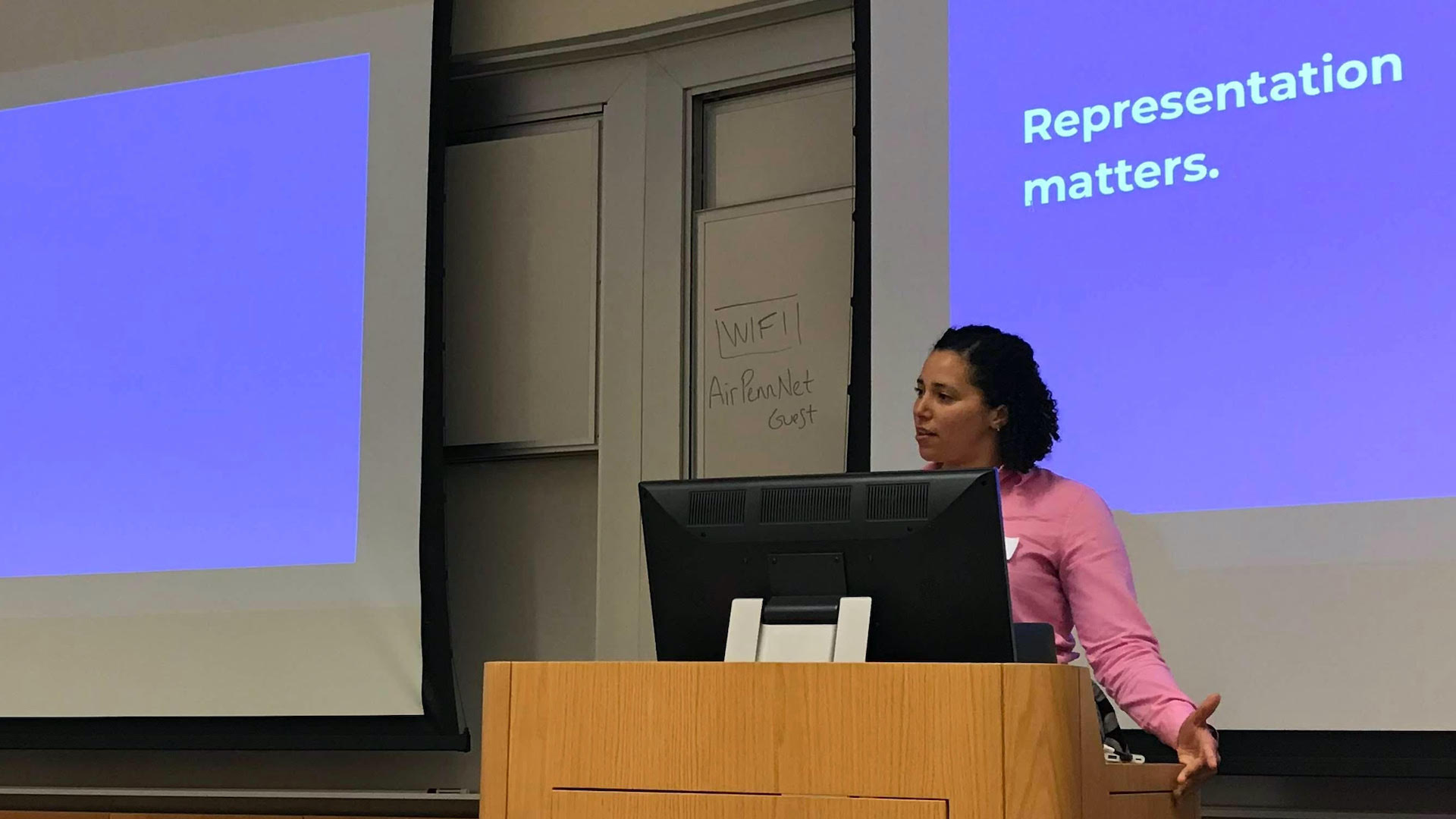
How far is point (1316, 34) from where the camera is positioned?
103 inches

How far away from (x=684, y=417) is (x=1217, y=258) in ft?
3.95

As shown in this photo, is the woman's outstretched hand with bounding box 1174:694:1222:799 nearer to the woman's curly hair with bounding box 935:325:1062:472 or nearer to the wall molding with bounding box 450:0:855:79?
the woman's curly hair with bounding box 935:325:1062:472

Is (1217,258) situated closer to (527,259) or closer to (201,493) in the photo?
(527,259)

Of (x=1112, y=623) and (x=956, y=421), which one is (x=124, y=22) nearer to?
(x=956, y=421)

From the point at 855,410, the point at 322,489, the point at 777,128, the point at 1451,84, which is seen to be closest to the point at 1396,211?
the point at 1451,84

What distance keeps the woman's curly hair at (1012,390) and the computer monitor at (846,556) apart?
1.77ft

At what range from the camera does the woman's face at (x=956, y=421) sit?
2057 mm

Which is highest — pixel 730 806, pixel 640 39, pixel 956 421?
pixel 640 39

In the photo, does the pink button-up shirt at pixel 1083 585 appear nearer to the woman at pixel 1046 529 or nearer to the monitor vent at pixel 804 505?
the woman at pixel 1046 529

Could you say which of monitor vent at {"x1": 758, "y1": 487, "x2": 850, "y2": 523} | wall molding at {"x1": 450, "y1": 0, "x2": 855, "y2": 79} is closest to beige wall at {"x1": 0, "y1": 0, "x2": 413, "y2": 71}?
wall molding at {"x1": 450, "y1": 0, "x2": 855, "y2": 79}

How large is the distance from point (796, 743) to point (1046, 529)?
2.15ft

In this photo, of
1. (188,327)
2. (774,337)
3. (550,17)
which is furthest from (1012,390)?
(188,327)

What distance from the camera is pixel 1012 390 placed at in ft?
6.83

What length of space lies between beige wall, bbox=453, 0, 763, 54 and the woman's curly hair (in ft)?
5.04
